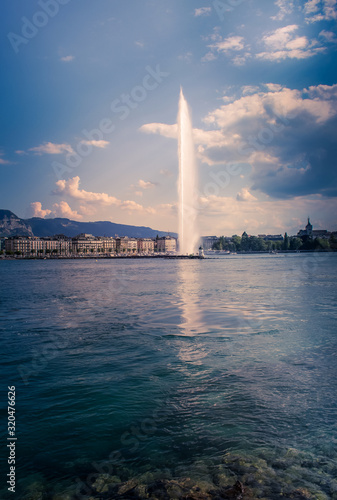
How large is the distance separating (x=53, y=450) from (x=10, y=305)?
17.3 m

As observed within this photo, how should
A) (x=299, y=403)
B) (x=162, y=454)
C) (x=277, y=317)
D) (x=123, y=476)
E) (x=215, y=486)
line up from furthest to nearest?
(x=277, y=317), (x=299, y=403), (x=162, y=454), (x=123, y=476), (x=215, y=486)

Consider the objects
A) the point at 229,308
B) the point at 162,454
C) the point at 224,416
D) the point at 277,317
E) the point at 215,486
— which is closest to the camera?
the point at 215,486

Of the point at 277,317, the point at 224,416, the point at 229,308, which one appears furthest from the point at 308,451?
the point at 229,308

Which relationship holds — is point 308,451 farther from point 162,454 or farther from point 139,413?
point 139,413

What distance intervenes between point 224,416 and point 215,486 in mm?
1858

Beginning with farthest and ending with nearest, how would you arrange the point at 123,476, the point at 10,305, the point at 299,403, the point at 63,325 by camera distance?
the point at 10,305, the point at 63,325, the point at 299,403, the point at 123,476

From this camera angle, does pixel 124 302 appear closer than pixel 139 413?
No

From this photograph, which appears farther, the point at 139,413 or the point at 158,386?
the point at 158,386

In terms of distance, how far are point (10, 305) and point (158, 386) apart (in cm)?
1596

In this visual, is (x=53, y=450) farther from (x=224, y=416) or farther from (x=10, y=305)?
(x=10, y=305)

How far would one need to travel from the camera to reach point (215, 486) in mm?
4238

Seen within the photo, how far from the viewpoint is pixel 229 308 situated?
18.2 m

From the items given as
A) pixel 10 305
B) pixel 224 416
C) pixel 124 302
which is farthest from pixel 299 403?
pixel 10 305

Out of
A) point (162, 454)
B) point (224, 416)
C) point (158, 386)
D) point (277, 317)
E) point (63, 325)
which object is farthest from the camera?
point (277, 317)
